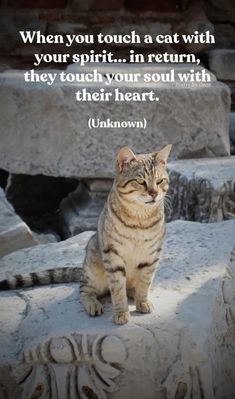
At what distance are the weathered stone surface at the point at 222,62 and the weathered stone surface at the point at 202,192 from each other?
1.80 metres

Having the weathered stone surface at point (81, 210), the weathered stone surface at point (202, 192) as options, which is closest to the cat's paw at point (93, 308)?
the weathered stone surface at point (202, 192)

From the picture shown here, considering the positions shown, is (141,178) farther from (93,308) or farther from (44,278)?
(44,278)

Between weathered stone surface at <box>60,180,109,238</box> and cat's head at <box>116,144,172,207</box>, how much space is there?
2151 mm

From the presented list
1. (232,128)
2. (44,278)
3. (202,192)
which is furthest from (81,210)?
(44,278)

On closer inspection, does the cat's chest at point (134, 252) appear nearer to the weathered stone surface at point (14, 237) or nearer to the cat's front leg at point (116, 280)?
the cat's front leg at point (116, 280)

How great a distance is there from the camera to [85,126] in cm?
450

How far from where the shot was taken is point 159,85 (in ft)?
15.1

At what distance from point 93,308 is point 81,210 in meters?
2.27

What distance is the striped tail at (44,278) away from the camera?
8.98ft

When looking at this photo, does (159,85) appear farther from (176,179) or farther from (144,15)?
(144,15)

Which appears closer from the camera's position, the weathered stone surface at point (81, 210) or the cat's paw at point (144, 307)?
the cat's paw at point (144, 307)

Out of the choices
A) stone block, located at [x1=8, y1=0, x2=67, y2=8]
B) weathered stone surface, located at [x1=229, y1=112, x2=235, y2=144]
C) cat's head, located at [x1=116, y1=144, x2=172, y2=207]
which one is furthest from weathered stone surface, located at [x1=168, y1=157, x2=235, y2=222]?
stone block, located at [x1=8, y1=0, x2=67, y2=8]

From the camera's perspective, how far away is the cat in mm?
2309

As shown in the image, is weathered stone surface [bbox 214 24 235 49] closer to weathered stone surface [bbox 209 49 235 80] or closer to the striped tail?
weathered stone surface [bbox 209 49 235 80]
